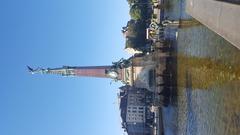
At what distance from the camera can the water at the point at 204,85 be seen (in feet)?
84.2

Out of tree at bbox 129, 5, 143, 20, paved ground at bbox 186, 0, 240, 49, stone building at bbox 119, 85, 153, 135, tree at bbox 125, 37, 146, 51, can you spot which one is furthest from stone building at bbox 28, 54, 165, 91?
paved ground at bbox 186, 0, 240, 49

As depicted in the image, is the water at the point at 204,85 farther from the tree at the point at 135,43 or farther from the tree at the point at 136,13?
the tree at the point at 136,13

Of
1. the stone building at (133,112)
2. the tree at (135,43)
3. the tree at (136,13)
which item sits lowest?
the stone building at (133,112)

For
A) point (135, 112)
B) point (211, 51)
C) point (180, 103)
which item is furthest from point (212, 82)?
point (135, 112)

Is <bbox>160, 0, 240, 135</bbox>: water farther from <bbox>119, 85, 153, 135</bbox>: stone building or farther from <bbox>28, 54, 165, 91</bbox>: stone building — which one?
<bbox>119, 85, 153, 135</bbox>: stone building

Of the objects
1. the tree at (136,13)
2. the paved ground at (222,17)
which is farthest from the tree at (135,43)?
the paved ground at (222,17)

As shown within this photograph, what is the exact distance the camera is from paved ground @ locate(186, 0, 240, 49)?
67.2ft

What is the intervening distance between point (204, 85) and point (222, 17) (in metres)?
10.1

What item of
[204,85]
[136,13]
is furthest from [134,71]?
[204,85]

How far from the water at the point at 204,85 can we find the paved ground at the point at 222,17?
1.80 meters

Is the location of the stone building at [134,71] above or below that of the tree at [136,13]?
below

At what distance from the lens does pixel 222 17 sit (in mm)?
22188

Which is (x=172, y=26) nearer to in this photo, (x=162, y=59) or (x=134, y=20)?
(x=162, y=59)

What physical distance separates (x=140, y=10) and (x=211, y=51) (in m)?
63.6
